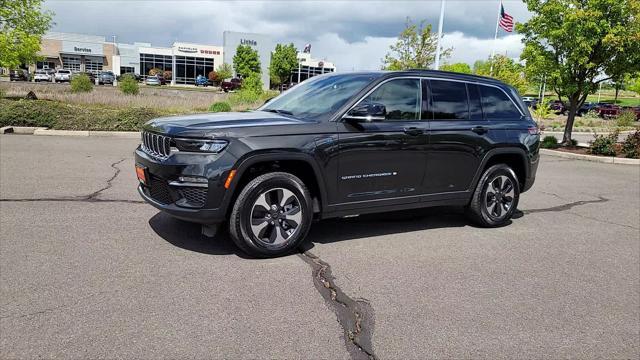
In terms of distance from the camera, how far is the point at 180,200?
4.23 meters

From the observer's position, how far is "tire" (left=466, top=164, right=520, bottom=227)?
19.4 feet

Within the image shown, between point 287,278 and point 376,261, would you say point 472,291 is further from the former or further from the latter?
point 287,278

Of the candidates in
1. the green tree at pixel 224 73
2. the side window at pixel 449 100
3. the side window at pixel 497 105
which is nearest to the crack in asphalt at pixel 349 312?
the side window at pixel 449 100

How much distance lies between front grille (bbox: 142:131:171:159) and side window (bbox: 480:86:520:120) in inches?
154

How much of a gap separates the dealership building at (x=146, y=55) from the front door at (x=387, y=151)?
254 feet

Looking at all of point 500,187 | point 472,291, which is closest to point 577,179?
point 500,187

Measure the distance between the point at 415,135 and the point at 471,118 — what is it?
1044 millimetres

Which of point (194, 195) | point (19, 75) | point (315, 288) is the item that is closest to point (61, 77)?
point (19, 75)

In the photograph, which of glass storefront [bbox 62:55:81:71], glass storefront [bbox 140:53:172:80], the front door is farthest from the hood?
glass storefront [bbox 62:55:81:71]

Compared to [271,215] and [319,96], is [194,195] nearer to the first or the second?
[271,215]

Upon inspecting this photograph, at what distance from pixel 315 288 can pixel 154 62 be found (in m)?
87.7

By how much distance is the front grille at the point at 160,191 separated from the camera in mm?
4301

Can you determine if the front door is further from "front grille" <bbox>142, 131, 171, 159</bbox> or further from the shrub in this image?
the shrub

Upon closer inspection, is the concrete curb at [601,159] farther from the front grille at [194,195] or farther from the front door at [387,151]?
the front grille at [194,195]
